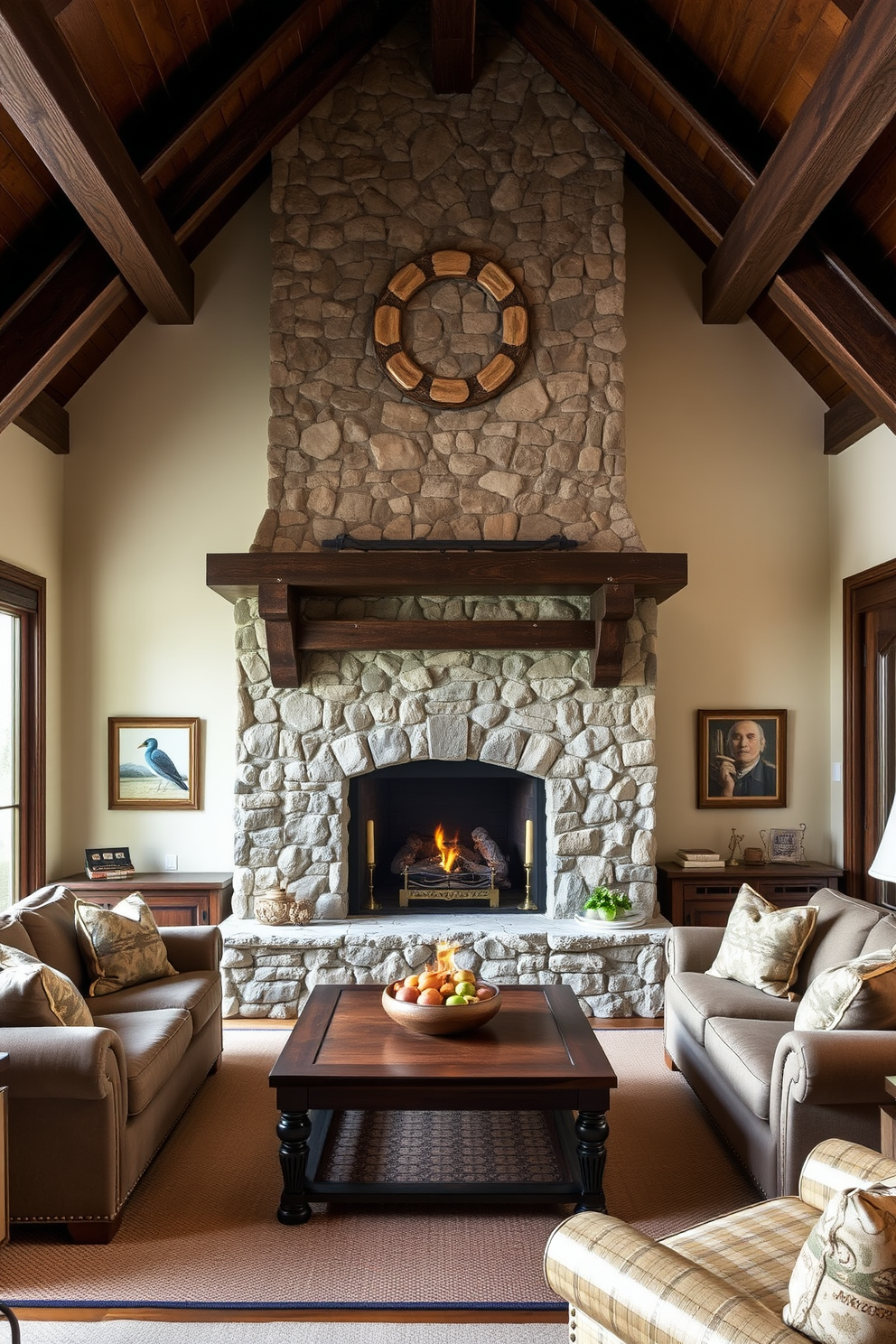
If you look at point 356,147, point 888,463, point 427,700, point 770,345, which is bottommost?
point 427,700

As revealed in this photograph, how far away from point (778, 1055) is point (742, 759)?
121 inches

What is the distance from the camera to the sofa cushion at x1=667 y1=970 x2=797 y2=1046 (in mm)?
3779

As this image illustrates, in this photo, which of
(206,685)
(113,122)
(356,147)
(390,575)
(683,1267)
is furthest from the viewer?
(206,685)

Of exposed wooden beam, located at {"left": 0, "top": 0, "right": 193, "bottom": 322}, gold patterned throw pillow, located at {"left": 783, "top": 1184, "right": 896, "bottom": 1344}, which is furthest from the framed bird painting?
gold patterned throw pillow, located at {"left": 783, "top": 1184, "right": 896, "bottom": 1344}

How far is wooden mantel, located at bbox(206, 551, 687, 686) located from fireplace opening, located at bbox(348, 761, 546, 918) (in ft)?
2.59

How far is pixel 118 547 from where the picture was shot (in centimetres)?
598

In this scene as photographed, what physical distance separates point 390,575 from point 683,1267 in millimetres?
3627

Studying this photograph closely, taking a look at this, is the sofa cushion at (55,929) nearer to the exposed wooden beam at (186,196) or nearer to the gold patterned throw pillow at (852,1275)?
the exposed wooden beam at (186,196)

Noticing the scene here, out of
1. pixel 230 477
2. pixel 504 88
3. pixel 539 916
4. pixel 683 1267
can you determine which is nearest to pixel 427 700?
pixel 539 916

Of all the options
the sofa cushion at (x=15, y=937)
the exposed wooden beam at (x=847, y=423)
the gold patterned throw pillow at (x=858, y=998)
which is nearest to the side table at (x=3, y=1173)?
the sofa cushion at (x=15, y=937)

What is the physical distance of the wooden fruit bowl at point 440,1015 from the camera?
3412 mm

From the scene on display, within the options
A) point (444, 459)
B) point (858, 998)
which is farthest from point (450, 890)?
point (858, 998)

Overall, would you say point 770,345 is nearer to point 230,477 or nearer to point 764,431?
point 764,431

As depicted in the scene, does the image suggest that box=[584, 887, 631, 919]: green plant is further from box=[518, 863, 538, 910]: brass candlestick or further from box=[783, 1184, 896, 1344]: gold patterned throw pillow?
box=[783, 1184, 896, 1344]: gold patterned throw pillow
